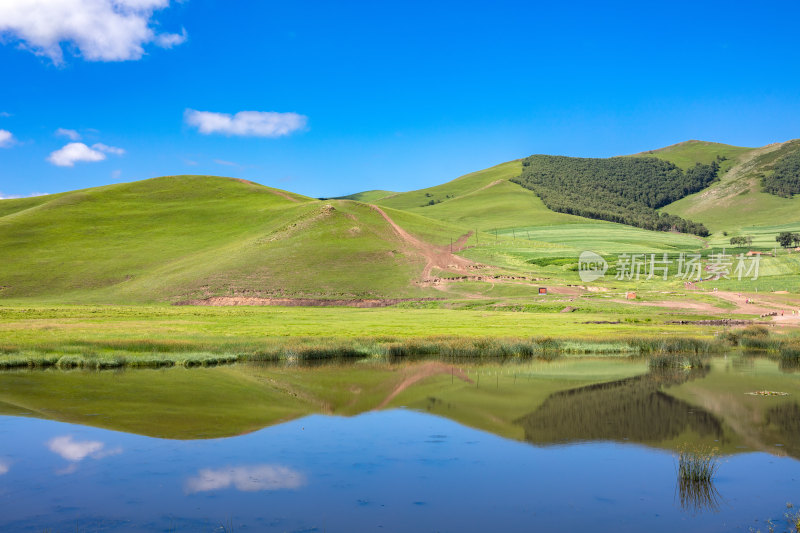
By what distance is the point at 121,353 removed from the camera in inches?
1617

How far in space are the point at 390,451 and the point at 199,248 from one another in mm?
109018

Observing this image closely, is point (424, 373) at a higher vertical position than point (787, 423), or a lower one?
lower

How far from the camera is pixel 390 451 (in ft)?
72.5

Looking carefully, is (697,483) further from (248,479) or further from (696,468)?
(248,479)

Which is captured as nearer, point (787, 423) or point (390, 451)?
point (390, 451)

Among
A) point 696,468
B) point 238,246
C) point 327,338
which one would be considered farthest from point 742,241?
point 696,468

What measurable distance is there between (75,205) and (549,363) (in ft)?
453

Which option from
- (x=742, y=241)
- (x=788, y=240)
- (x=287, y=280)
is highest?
(x=742, y=241)

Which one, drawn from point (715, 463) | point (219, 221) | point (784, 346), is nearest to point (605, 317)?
point (784, 346)

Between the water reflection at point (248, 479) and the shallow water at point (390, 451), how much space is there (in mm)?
82

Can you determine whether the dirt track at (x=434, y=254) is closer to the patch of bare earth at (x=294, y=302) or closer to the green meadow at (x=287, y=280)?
the green meadow at (x=287, y=280)

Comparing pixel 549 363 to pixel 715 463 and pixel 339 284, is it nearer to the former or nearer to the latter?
pixel 715 463

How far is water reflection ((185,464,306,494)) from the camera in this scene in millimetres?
18141

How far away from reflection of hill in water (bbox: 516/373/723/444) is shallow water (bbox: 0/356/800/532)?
11cm
